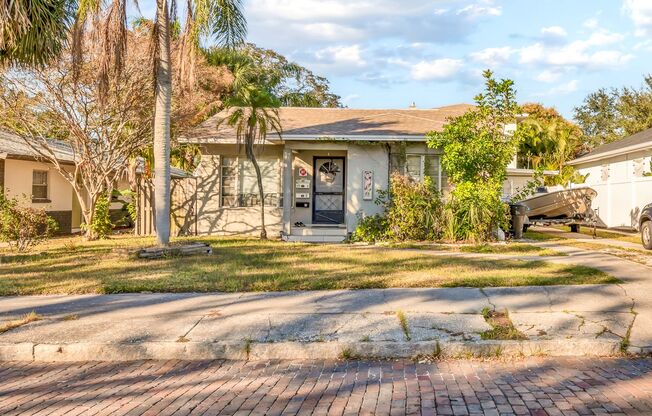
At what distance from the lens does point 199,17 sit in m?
11.9

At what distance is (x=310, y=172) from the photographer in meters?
18.4

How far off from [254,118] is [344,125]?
3.92 meters

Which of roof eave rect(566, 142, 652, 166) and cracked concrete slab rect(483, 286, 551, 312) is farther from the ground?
roof eave rect(566, 142, 652, 166)

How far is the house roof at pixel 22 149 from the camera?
17.6m

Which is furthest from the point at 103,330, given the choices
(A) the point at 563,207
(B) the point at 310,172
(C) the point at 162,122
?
(A) the point at 563,207

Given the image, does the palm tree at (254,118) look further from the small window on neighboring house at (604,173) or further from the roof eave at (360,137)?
the small window on neighboring house at (604,173)

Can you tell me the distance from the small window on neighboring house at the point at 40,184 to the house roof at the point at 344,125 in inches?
249

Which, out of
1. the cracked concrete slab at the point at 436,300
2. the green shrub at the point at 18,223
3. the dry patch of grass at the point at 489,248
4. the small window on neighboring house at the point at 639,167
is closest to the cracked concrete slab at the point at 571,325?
the cracked concrete slab at the point at 436,300

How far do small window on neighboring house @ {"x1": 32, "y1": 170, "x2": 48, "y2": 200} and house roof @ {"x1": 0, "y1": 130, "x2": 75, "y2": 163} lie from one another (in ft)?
3.69

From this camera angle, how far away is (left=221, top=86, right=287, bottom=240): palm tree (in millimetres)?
15273

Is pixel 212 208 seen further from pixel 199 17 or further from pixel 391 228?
pixel 199 17

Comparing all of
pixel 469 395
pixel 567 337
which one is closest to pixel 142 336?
pixel 469 395

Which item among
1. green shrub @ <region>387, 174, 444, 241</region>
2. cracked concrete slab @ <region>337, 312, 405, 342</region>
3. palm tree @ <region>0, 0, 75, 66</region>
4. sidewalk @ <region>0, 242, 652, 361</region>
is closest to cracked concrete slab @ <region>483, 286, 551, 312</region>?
sidewalk @ <region>0, 242, 652, 361</region>

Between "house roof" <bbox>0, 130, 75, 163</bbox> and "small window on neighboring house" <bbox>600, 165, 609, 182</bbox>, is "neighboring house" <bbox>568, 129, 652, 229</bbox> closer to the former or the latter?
"small window on neighboring house" <bbox>600, 165, 609, 182</bbox>
